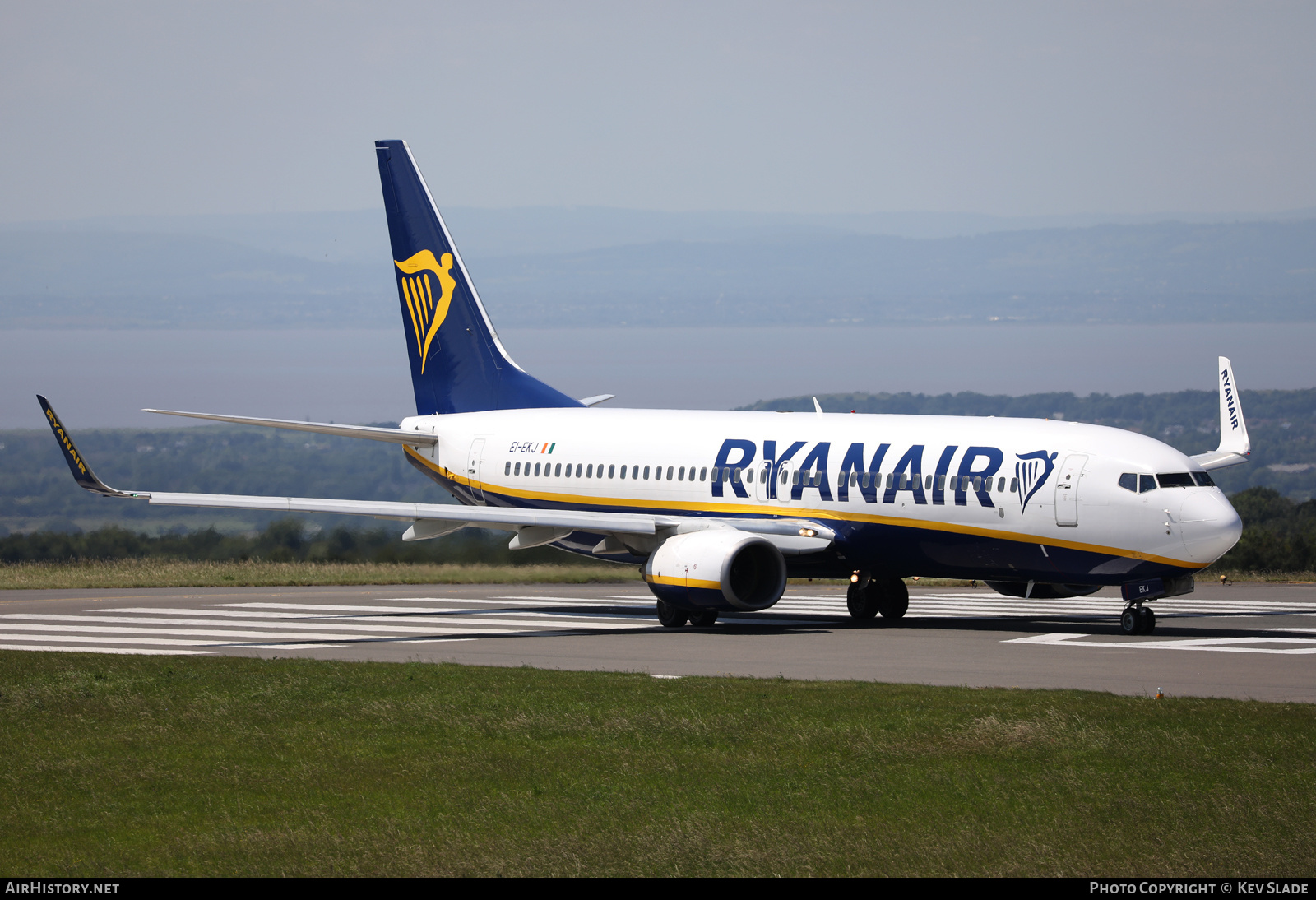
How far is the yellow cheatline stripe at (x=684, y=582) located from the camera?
26547 millimetres

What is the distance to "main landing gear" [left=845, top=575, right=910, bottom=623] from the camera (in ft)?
97.3

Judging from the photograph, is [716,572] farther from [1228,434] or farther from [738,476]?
[1228,434]

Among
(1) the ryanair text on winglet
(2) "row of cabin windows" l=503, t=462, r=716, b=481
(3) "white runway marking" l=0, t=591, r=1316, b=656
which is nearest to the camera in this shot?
(3) "white runway marking" l=0, t=591, r=1316, b=656

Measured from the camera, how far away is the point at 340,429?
31578mm

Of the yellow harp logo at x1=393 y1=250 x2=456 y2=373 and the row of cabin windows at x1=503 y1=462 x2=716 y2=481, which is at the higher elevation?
the yellow harp logo at x1=393 y1=250 x2=456 y2=373

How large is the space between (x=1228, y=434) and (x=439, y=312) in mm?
18062

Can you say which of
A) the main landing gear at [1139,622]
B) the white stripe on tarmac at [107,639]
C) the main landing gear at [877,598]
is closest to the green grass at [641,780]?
the white stripe on tarmac at [107,639]

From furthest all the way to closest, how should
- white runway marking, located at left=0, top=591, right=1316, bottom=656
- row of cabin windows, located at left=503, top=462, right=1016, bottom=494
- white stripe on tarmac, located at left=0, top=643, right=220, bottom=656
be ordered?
row of cabin windows, located at left=503, top=462, right=1016, bottom=494
white runway marking, located at left=0, top=591, right=1316, bottom=656
white stripe on tarmac, located at left=0, top=643, right=220, bottom=656

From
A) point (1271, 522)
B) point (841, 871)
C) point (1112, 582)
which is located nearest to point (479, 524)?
point (1112, 582)

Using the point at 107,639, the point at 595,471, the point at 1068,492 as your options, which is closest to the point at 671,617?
the point at 595,471

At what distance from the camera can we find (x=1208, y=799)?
1220 cm

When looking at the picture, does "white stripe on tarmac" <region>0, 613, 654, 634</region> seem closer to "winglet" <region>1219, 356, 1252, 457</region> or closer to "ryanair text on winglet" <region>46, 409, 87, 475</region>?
"ryanair text on winglet" <region>46, 409, 87, 475</region>

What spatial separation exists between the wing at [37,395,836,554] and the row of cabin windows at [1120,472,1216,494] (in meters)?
5.34

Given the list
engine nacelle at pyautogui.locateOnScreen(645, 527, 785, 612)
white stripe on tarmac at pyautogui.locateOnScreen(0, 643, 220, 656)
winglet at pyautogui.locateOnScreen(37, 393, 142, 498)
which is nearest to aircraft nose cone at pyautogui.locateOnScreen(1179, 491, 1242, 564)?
engine nacelle at pyautogui.locateOnScreen(645, 527, 785, 612)
